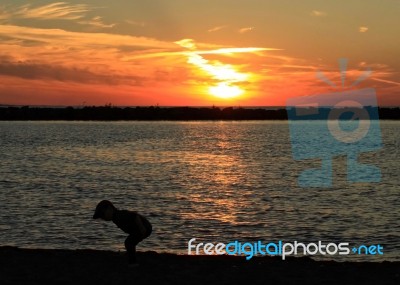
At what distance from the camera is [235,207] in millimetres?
34531

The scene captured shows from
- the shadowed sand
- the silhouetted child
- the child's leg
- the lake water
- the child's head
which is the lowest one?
the lake water

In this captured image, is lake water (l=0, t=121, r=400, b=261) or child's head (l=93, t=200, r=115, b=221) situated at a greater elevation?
child's head (l=93, t=200, r=115, b=221)

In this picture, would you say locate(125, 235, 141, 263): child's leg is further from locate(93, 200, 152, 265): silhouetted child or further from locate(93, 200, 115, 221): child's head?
locate(93, 200, 115, 221): child's head

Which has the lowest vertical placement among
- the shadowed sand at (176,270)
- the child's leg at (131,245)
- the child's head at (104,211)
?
the shadowed sand at (176,270)

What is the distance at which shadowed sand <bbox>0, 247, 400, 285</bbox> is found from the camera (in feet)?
40.2

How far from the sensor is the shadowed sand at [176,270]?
12266 millimetres

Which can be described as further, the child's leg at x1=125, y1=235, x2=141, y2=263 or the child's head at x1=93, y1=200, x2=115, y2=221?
the child's leg at x1=125, y1=235, x2=141, y2=263

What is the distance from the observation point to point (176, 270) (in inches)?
515

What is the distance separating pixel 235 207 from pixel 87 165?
113 ft

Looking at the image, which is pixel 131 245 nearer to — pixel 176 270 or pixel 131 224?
pixel 131 224

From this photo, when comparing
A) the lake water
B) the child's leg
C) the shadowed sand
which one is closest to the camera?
the shadowed sand

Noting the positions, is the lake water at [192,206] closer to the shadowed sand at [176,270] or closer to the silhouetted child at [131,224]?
the shadowed sand at [176,270]

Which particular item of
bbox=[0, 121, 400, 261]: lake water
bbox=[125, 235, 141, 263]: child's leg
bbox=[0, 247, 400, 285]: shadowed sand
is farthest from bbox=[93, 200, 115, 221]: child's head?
bbox=[0, 121, 400, 261]: lake water

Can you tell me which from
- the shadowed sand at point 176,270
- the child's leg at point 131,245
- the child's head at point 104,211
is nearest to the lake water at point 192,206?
the shadowed sand at point 176,270
